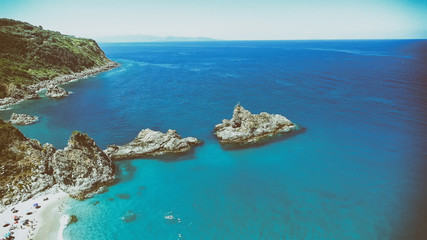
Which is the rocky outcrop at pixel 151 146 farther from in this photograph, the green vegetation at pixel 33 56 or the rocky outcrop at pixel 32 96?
the green vegetation at pixel 33 56

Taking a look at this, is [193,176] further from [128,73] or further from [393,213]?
[128,73]

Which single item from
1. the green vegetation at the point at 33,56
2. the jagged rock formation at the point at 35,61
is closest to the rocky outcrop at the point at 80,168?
the jagged rock formation at the point at 35,61

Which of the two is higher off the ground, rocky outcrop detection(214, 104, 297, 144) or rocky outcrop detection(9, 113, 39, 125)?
rocky outcrop detection(214, 104, 297, 144)

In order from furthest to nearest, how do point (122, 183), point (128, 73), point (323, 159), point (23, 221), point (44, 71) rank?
point (128, 73), point (44, 71), point (323, 159), point (122, 183), point (23, 221)

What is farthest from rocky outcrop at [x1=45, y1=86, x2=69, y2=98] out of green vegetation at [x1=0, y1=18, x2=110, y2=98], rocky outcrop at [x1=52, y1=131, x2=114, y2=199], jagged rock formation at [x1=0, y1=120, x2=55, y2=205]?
rocky outcrop at [x1=52, y1=131, x2=114, y2=199]

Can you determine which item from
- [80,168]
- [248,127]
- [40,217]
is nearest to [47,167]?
[80,168]

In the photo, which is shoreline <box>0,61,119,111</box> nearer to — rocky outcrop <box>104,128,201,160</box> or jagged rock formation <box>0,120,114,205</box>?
jagged rock formation <box>0,120,114,205</box>

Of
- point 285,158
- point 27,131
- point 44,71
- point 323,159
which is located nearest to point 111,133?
point 27,131
